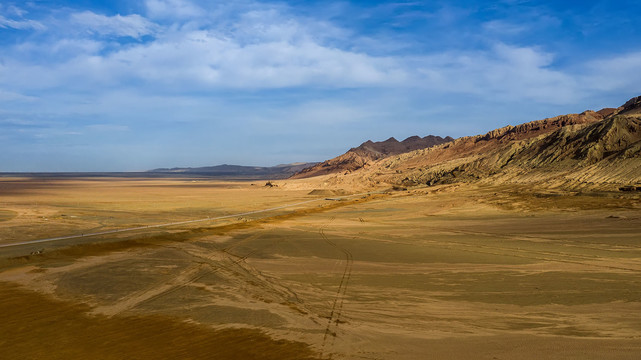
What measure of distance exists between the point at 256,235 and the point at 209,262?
17.7 feet

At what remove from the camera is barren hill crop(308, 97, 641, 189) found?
2867 centimetres

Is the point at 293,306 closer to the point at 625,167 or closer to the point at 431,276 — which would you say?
the point at 431,276

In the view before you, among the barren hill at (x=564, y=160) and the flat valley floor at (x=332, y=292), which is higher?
the barren hill at (x=564, y=160)

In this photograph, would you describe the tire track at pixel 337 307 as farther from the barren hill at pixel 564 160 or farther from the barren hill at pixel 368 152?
the barren hill at pixel 368 152

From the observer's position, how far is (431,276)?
10156 mm

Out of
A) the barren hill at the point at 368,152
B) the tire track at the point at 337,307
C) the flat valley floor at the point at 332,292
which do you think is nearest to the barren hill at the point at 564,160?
the flat valley floor at the point at 332,292

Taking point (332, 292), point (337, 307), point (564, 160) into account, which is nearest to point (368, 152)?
point (564, 160)

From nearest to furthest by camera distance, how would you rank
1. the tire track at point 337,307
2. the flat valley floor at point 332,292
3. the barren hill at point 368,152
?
1. the flat valley floor at point 332,292
2. the tire track at point 337,307
3. the barren hill at point 368,152

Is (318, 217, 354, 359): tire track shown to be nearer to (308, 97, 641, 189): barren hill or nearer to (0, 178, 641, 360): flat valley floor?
(0, 178, 641, 360): flat valley floor

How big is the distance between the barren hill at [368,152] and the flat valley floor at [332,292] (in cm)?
8557

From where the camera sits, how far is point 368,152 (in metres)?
118

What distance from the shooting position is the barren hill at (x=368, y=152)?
107969 millimetres

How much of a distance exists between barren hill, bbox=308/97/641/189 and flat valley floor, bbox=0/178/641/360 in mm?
12193

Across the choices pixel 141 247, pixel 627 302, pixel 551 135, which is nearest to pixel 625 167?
pixel 551 135
